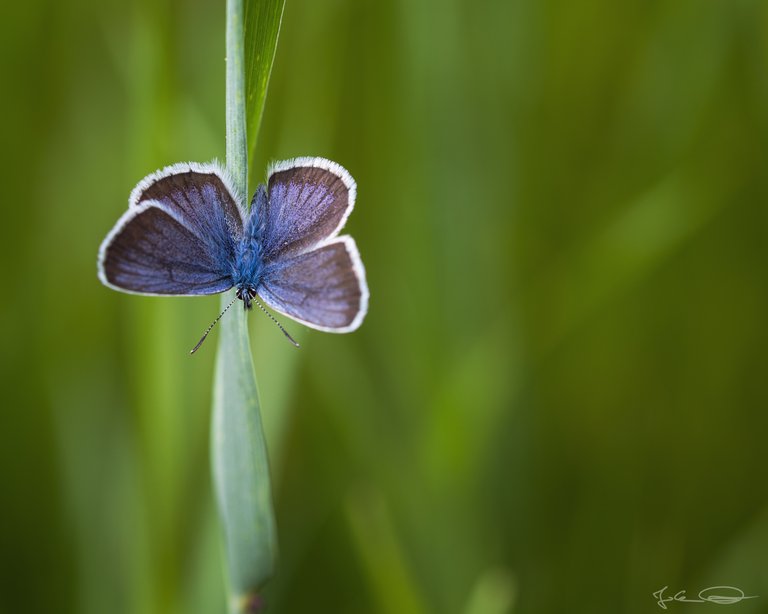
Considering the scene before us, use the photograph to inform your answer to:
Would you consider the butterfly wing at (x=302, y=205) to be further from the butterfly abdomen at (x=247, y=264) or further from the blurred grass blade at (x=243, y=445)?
the blurred grass blade at (x=243, y=445)

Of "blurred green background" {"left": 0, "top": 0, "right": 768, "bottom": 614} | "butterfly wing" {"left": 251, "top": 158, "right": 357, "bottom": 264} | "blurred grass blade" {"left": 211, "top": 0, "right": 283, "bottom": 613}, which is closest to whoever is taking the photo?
"blurred grass blade" {"left": 211, "top": 0, "right": 283, "bottom": 613}

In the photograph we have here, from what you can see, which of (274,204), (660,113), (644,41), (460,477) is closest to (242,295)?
(274,204)

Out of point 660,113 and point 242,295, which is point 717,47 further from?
point 242,295

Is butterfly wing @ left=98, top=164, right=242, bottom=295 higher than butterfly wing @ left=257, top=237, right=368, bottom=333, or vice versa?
butterfly wing @ left=98, top=164, right=242, bottom=295
